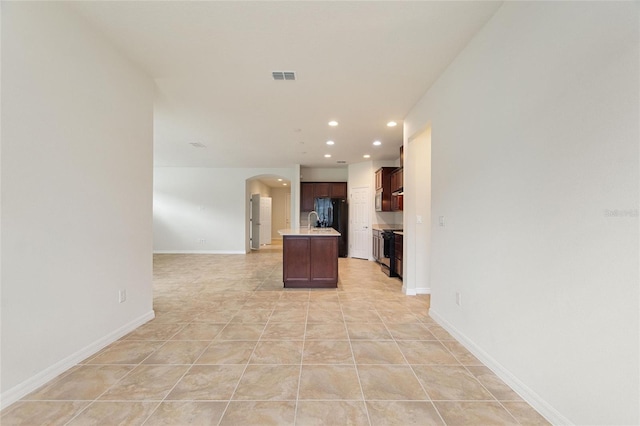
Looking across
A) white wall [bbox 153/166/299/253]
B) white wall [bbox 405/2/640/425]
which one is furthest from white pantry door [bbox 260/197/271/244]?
white wall [bbox 405/2/640/425]

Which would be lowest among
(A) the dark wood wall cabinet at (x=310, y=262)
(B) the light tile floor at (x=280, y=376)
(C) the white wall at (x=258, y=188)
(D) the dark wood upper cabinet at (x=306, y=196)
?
(B) the light tile floor at (x=280, y=376)

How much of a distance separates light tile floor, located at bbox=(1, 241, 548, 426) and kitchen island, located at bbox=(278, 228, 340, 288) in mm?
1011

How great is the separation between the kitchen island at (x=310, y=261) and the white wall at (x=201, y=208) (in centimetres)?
430

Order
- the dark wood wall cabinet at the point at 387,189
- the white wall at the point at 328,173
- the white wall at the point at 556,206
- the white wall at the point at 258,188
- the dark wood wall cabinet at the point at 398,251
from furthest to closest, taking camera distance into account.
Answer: the white wall at the point at 258,188 → the white wall at the point at 328,173 → the dark wood wall cabinet at the point at 387,189 → the dark wood wall cabinet at the point at 398,251 → the white wall at the point at 556,206

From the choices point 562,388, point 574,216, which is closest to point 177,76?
point 574,216

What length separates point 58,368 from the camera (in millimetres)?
1946

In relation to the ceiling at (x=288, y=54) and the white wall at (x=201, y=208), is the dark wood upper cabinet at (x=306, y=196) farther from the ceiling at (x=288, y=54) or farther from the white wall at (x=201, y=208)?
the ceiling at (x=288, y=54)

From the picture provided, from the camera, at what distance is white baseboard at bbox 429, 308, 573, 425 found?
4.93 feet

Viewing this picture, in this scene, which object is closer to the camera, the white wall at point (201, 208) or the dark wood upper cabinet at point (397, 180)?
the dark wood upper cabinet at point (397, 180)

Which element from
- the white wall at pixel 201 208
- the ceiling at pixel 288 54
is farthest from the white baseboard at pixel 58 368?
the white wall at pixel 201 208

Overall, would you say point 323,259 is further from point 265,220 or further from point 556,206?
point 265,220

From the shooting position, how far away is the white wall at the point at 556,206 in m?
1.19

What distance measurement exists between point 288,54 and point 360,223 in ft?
18.4

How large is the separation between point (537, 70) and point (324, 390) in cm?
244
